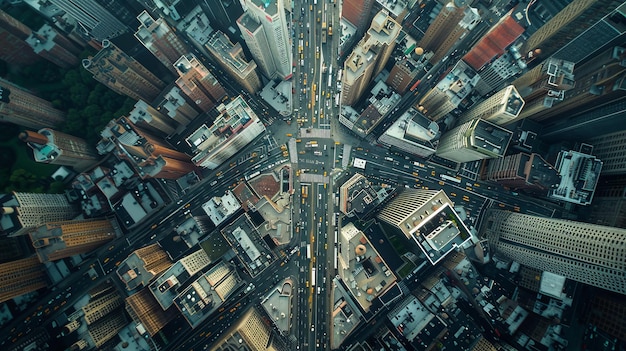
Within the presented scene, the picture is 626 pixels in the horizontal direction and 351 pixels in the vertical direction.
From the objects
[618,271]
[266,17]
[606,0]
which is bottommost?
[618,271]

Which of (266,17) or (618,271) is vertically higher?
(266,17)

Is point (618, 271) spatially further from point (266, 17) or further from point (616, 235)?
point (266, 17)

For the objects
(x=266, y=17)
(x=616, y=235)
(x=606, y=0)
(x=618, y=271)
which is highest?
(x=266, y=17)

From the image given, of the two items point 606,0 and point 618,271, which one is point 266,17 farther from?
point 618,271

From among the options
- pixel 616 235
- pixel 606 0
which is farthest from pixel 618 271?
pixel 606 0

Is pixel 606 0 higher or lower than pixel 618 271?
higher

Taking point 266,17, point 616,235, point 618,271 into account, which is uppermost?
point 266,17

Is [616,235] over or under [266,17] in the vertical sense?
under

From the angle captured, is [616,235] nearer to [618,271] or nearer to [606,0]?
[618,271]

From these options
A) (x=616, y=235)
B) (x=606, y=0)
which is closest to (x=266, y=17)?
(x=606, y=0)
